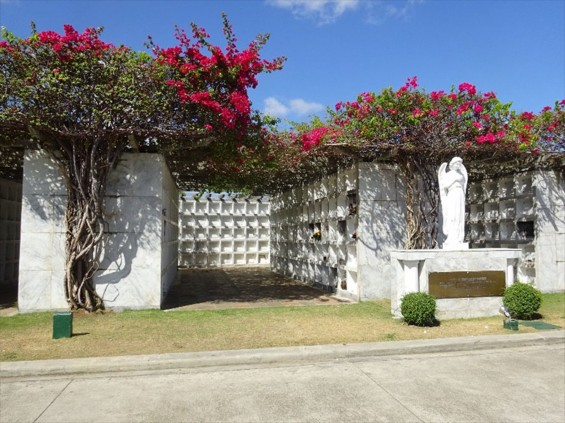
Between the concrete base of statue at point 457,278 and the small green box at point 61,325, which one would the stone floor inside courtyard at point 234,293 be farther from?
the small green box at point 61,325

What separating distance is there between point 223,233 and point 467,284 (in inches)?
521

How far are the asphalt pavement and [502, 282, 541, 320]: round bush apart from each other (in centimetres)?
139

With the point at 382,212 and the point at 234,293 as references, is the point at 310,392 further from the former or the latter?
the point at 234,293

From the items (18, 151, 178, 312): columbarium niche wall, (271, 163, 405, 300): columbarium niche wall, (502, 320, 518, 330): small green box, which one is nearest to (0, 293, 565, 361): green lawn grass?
(502, 320, 518, 330): small green box

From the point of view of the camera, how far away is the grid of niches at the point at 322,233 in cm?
1041

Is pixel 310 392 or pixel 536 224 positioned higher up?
pixel 536 224

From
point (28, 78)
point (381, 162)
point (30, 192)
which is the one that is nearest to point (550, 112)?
point (381, 162)

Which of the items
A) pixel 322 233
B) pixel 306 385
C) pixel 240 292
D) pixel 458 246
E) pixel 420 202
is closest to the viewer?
pixel 306 385

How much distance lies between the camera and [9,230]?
13.1m

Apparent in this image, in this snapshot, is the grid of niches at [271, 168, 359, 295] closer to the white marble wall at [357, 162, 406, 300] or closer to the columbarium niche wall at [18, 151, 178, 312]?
the white marble wall at [357, 162, 406, 300]

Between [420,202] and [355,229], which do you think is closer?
[420,202]

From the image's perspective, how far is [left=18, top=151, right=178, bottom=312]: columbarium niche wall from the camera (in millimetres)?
8102

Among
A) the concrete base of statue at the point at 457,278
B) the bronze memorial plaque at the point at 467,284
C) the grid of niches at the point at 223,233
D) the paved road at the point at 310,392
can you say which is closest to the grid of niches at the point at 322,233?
the concrete base of statue at the point at 457,278

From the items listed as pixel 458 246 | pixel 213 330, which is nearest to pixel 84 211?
pixel 213 330
